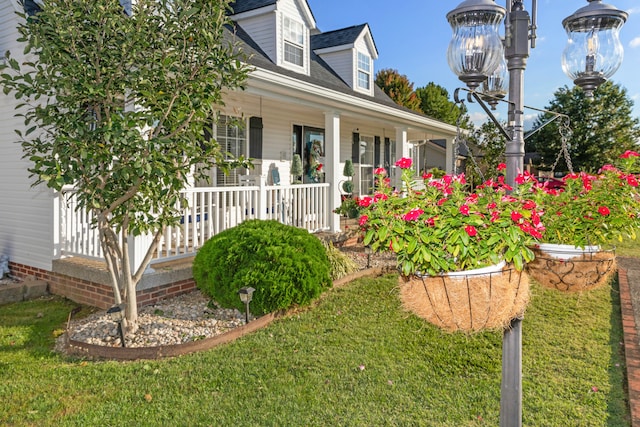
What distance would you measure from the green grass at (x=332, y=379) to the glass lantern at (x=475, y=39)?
2095mm

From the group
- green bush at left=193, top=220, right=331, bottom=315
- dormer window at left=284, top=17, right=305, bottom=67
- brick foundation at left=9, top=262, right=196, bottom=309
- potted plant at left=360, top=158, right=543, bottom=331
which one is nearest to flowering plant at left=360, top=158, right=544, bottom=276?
potted plant at left=360, top=158, right=543, bottom=331

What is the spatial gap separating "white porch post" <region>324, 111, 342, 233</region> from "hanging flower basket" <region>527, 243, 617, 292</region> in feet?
18.7

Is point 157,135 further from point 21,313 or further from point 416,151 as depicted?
point 416,151

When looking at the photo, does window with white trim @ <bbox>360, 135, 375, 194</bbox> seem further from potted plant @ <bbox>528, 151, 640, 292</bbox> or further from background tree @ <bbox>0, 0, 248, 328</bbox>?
potted plant @ <bbox>528, 151, 640, 292</bbox>

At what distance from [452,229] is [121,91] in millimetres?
3115

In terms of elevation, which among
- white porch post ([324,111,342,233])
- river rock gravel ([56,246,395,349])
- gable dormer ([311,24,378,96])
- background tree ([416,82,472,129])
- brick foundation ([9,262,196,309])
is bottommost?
river rock gravel ([56,246,395,349])

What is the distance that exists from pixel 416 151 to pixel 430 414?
1625 centimetres

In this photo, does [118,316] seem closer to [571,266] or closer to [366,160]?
[571,266]

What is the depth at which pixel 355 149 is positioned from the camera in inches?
472

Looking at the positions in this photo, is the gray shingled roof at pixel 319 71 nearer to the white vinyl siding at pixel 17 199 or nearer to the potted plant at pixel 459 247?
the white vinyl siding at pixel 17 199

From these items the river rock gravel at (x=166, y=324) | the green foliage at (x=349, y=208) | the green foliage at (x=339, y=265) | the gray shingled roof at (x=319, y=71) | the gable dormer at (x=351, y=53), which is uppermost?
the gable dormer at (x=351, y=53)

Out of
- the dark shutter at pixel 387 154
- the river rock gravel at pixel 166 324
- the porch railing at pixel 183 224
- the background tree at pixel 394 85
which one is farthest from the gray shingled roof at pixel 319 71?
the background tree at pixel 394 85

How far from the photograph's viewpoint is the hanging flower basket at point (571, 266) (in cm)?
221

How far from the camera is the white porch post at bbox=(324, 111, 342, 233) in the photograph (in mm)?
7828
